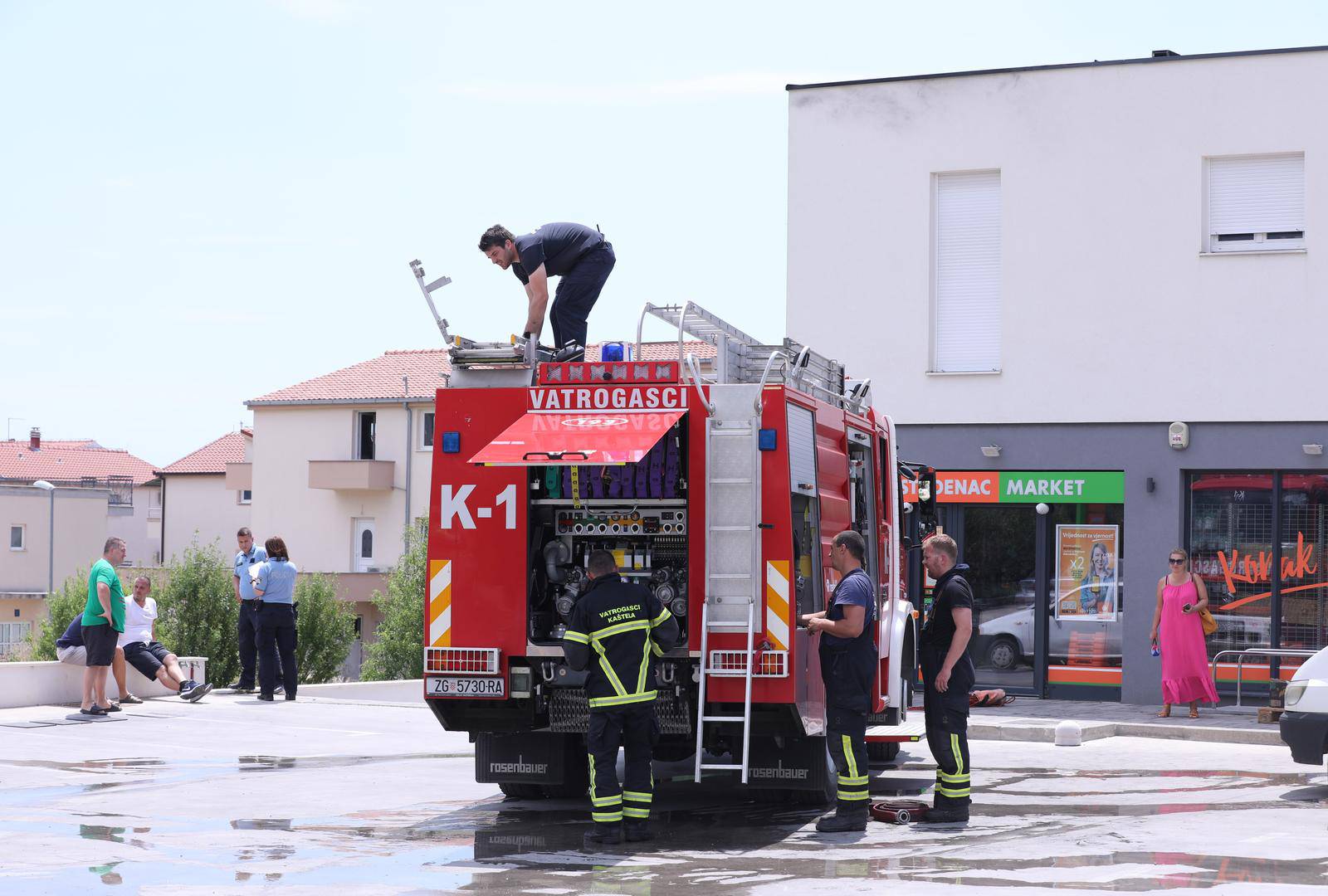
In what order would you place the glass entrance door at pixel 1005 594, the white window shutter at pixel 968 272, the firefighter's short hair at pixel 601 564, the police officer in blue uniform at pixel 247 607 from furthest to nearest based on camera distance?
1. the white window shutter at pixel 968 272
2. the glass entrance door at pixel 1005 594
3. the police officer in blue uniform at pixel 247 607
4. the firefighter's short hair at pixel 601 564

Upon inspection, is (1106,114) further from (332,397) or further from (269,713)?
(332,397)

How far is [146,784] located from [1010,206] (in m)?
13.2

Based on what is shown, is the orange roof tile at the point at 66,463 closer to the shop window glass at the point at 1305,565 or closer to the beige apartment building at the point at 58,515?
the beige apartment building at the point at 58,515

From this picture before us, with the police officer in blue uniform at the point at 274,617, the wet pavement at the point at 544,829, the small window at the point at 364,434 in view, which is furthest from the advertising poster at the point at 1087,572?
the small window at the point at 364,434

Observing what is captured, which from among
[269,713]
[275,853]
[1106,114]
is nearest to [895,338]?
[1106,114]

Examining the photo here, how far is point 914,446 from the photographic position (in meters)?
21.0

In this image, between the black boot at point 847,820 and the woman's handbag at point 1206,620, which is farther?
the woman's handbag at point 1206,620

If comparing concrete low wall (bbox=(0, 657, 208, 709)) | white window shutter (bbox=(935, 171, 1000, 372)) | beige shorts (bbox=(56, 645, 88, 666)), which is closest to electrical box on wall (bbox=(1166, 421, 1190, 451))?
white window shutter (bbox=(935, 171, 1000, 372))

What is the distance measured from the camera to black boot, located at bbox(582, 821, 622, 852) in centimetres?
951

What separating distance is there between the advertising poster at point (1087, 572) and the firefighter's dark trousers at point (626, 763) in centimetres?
1171

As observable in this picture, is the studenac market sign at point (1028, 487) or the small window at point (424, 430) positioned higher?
the small window at point (424, 430)

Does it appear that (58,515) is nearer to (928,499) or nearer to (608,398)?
(928,499)

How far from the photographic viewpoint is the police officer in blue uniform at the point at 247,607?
59.5ft

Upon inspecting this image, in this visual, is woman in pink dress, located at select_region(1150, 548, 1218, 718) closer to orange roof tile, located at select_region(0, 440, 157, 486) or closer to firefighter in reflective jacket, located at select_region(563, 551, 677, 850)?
firefighter in reflective jacket, located at select_region(563, 551, 677, 850)
